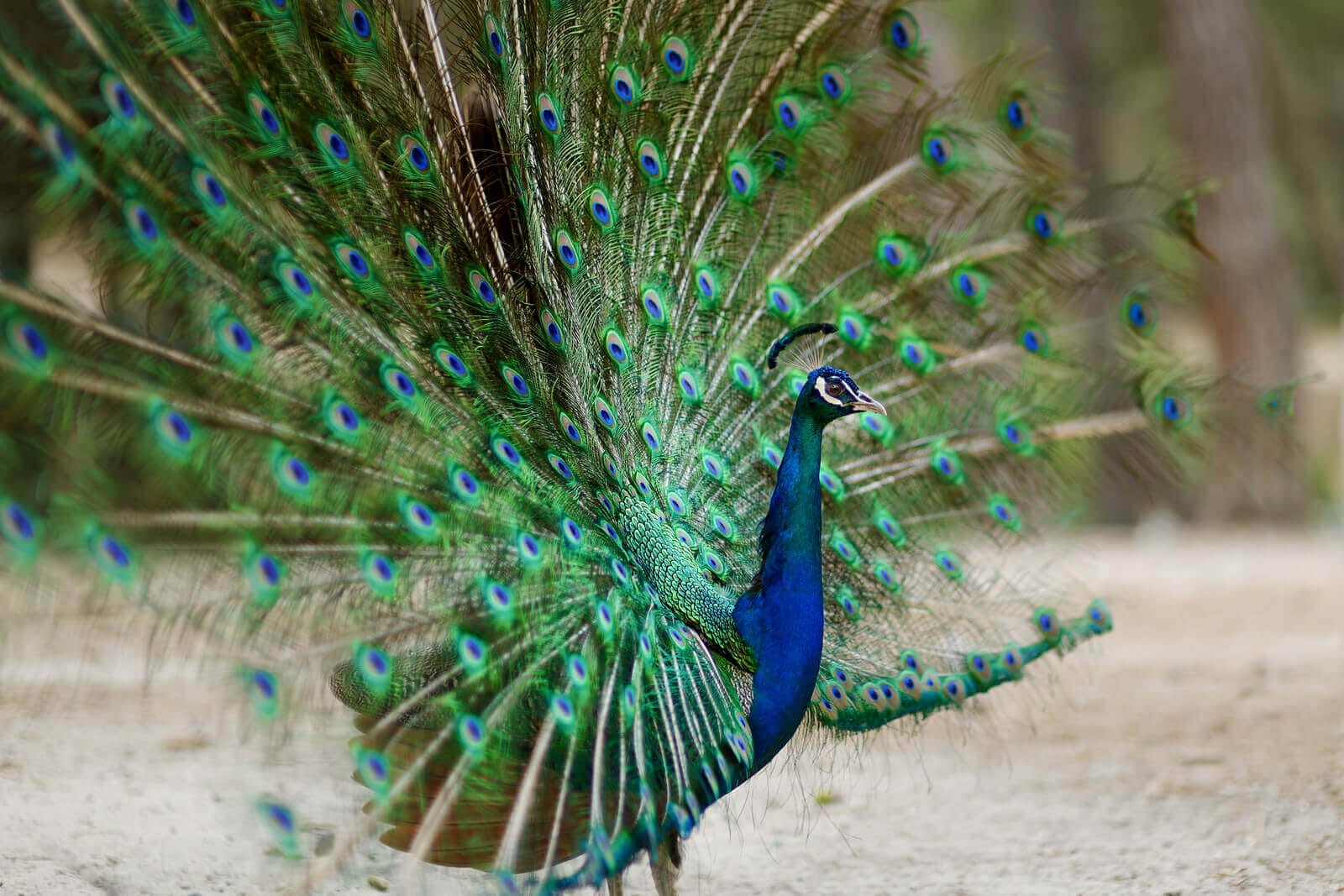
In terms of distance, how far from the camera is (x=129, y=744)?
18.8 ft

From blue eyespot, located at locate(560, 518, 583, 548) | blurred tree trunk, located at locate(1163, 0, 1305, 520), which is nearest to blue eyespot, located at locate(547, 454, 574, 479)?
blue eyespot, located at locate(560, 518, 583, 548)

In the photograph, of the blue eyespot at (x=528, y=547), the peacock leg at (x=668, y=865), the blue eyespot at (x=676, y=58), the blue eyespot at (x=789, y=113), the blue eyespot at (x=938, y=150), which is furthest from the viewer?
the blue eyespot at (x=938, y=150)

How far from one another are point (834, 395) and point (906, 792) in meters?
2.59

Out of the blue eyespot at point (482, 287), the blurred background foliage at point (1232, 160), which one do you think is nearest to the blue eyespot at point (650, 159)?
the blue eyespot at point (482, 287)

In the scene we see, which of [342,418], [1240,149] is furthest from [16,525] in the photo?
[1240,149]

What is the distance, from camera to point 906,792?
550 cm

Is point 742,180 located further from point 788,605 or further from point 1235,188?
point 1235,188

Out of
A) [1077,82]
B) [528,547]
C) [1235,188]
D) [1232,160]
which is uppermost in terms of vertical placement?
[1077,82]

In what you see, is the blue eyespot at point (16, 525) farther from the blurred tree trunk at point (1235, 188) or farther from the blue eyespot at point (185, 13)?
the blurred tree trunk at point (1235, 188)

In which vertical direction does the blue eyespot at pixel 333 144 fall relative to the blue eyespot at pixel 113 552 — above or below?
above

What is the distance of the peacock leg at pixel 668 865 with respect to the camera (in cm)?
343

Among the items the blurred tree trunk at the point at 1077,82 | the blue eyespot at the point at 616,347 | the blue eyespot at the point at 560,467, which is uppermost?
the blurred tree trunk at the point at 1077,82

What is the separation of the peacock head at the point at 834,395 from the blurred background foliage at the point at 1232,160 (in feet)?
19.3

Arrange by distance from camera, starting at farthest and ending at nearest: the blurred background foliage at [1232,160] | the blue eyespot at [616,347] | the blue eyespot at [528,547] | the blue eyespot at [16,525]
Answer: the blurred background foliage at [1232,160] < the blue eyespot at [616,347] < the blue eyespot at [528,547] < the blue eyespot at [16,525]
